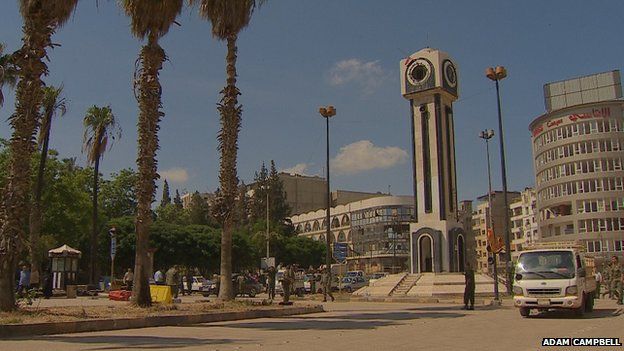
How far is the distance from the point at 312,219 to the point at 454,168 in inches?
3020

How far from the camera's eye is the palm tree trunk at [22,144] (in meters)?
15.4

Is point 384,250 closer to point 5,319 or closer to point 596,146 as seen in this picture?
point 596,146

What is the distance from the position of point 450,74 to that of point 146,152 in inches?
1292

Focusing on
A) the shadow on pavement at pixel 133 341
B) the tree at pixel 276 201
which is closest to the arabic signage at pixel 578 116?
the tree at pixel 276 201

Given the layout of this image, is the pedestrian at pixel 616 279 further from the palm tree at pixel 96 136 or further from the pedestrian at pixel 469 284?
the palm tree at pixel 96 136

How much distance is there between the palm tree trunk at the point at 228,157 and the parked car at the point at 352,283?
95.1 ft

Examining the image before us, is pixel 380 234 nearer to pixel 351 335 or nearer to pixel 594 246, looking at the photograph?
pixel 594 246

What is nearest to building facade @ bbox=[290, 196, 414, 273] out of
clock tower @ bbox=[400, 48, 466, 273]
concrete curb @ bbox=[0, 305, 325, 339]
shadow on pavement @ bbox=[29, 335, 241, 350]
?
clock tower @ bbox=[400, 48, 466, 273]

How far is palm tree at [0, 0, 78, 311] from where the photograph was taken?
50.8 feet

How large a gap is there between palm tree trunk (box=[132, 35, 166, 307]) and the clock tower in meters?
28.7

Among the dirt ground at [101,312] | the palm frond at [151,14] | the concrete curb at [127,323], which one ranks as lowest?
the concrete curb at [127,323]

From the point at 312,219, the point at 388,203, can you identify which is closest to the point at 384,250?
the point at 388,203

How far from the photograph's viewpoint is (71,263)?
34.6 m

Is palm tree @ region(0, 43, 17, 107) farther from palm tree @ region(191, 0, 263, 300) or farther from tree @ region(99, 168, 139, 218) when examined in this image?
tree @ region(99, 168, 139, 218)
